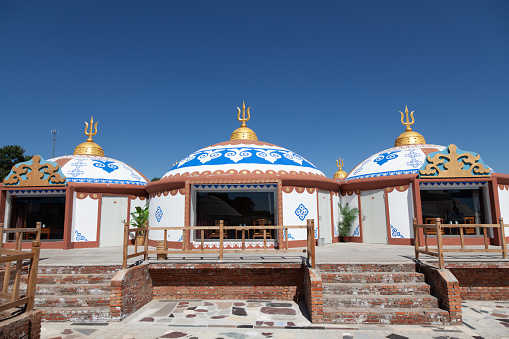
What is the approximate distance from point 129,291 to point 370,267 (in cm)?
499

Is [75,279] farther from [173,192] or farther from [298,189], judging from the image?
[298,189]

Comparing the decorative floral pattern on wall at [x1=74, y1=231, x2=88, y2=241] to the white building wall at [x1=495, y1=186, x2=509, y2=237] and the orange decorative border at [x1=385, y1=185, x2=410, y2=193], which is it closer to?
the orange decorative border at [x1=385, y1=185, x2=410, y2=193]

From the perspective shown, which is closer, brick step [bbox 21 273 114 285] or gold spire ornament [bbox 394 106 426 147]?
brick step [bbox 21 273 114 285]

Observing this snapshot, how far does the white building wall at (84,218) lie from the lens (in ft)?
43.9

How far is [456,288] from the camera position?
20.0 feet

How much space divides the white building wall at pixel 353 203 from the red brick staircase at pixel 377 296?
7008 millimetres

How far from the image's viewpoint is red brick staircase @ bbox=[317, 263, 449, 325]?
19.8 ft

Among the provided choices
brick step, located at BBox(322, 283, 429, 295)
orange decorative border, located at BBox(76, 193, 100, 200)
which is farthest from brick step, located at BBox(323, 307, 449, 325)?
orange decorative border, located at BBox(76, 193, 100, 200)

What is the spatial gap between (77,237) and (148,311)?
8045mm

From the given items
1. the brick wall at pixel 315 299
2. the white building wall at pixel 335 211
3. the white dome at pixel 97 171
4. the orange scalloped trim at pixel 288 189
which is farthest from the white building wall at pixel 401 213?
the white dome at pixel 97 171

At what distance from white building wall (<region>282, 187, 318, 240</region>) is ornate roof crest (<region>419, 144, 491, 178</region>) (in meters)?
4.28

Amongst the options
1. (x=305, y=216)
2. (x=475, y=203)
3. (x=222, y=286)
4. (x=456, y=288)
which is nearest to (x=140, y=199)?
(x=305, y=216)

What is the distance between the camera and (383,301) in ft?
20.8

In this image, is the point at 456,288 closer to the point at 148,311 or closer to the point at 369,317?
the point at 369,317
